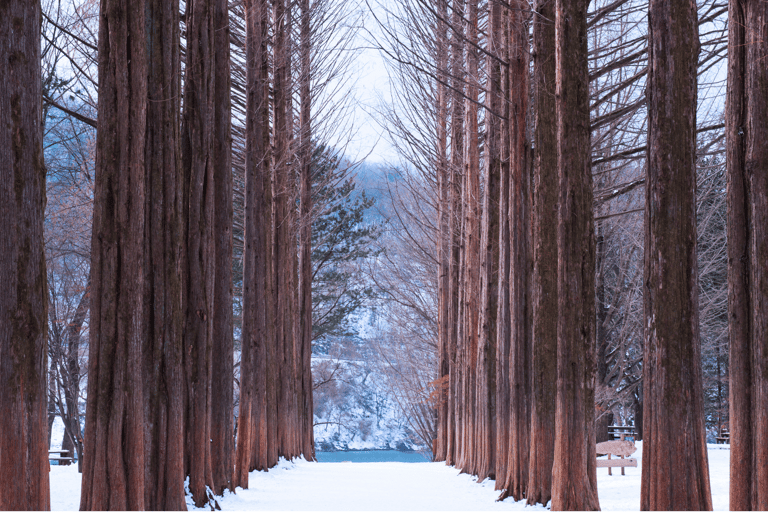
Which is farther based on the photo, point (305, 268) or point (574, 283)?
point (305, 268)

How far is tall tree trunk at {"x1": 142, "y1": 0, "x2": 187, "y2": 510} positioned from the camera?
21.2 feet

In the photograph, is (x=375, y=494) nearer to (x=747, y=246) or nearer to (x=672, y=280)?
(x=672, y=280)

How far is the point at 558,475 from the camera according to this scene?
708 cm

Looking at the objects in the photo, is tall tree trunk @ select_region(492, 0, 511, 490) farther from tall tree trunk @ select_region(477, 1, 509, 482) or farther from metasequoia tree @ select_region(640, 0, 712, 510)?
metasequoia tree @ select_region(640, 0, 712, 510)

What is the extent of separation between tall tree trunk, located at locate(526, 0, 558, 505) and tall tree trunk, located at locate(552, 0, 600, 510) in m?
0.98

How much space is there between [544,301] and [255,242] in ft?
20.5

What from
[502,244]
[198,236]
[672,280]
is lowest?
[672,280]

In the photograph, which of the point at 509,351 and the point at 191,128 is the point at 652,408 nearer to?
the point at 509,351

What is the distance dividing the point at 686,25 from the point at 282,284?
1208 cm

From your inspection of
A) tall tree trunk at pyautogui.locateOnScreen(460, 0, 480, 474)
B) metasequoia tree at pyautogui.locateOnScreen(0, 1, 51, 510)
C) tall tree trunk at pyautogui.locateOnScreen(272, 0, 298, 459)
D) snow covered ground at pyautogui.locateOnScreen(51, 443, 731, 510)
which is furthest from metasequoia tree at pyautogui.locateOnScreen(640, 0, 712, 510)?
tall tree trunk at pyautogui.locateOnScreen(272, 0, 298, 459)

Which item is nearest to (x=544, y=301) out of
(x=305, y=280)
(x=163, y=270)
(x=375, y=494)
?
(x=375, y=494)

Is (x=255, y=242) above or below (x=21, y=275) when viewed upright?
above

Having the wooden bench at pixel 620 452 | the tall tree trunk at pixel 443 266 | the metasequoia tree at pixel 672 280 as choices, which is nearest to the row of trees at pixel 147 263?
the metasequoia tree at pixel 672 280

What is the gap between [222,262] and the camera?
385 inches
